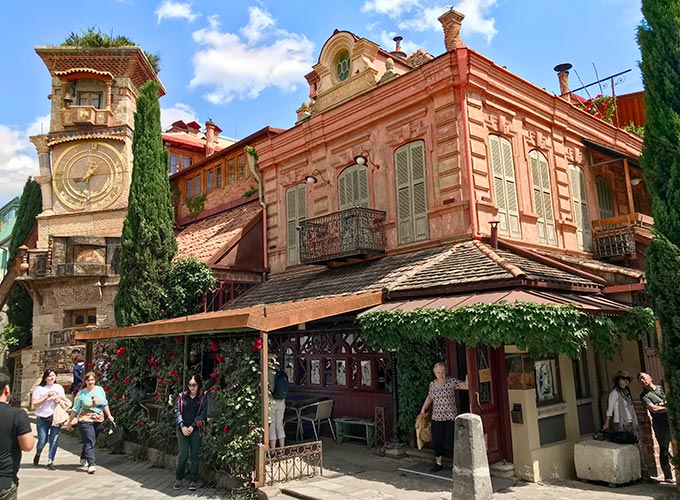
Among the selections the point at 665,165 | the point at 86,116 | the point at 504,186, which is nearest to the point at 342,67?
the point at 504,186

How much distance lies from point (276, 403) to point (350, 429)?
2.80 meters

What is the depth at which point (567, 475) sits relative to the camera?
8.10m

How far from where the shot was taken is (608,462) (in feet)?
24.2

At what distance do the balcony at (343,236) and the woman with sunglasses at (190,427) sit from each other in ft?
15.8

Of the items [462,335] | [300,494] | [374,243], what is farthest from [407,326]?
[374,243]

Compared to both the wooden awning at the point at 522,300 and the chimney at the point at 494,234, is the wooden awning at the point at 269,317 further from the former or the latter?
the chimney at the point at 494,234

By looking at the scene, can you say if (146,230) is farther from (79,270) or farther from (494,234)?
(494,234)

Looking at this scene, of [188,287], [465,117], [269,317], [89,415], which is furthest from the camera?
[188,287]

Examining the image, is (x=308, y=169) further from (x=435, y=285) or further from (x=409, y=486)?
(x=409, y=486)

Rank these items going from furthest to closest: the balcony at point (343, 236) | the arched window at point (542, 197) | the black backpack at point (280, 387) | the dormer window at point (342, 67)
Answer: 1. the dormer window at point (342, 67)
2. the arched window at point (542, 197)
3. the balcony at point (343, 236)
4. the black backpack at point (280, 387)

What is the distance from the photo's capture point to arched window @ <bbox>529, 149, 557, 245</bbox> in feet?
39.9

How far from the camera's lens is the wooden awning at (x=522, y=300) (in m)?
7.56

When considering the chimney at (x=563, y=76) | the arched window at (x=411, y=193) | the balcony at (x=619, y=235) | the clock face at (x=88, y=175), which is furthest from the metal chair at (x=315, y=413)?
the clock face at (x=88, y=175)

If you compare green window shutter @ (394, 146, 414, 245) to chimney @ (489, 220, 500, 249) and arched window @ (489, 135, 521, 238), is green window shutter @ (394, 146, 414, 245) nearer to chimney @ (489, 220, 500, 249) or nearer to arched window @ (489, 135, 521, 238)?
A: arched window @ (489, 135, 521, 238)
